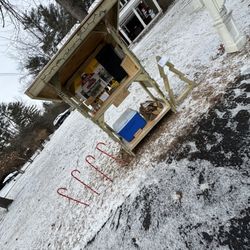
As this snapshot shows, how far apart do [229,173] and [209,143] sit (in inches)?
28.5

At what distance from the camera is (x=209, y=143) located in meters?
4.14

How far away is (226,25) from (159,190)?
3.48 metres

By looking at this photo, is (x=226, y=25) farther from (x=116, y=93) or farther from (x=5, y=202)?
(x=5, y=202)

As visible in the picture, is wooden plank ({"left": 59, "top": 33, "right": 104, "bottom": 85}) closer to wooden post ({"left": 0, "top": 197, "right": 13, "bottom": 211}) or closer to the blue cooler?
the blue cooler

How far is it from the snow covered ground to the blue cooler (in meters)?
0.35

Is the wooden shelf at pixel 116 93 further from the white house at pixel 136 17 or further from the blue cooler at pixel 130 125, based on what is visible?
the white house at pixel 136 17

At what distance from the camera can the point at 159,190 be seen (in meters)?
4.24

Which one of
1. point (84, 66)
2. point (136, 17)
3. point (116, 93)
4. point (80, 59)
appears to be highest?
point (80, 59)

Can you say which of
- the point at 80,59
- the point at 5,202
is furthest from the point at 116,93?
the point at 5,202

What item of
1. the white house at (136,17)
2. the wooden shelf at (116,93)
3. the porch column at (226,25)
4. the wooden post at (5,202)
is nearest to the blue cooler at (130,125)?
the wooden shelf at (116,93)

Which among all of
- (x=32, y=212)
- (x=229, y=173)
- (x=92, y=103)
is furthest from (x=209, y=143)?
(x=32, y=212)

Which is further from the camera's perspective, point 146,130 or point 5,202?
point 5,202

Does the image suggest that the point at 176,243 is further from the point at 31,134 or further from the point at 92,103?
the point at 31,134

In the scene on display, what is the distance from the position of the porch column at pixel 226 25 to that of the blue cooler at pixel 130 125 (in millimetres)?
2357
